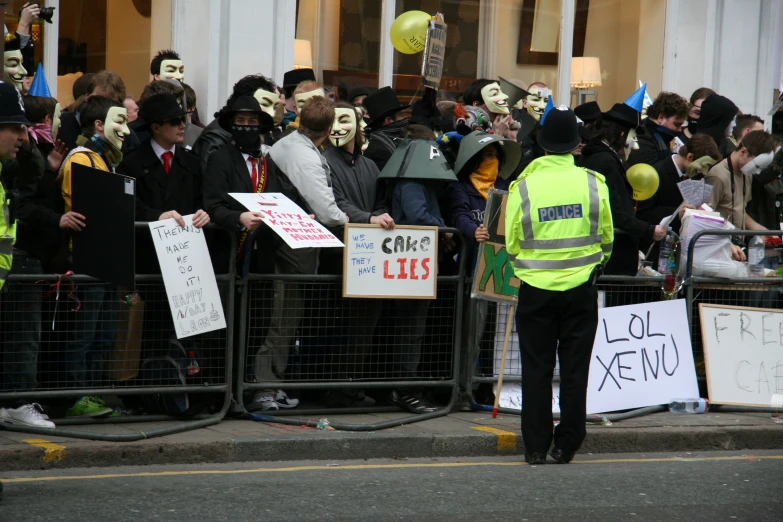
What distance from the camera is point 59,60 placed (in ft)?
40.7

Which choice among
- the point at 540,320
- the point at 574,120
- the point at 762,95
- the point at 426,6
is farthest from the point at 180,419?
the point at 762,95

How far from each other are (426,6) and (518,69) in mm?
1519

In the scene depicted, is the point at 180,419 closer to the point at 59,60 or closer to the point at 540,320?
the point at 540,320

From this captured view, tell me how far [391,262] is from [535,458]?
1792 mm

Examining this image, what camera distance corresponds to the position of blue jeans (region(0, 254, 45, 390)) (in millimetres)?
7594

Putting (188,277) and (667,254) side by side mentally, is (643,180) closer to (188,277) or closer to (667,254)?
(667,254)

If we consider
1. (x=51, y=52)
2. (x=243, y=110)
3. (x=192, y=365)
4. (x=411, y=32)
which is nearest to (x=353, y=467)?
(x=192, y=365)

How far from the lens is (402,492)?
6.78m

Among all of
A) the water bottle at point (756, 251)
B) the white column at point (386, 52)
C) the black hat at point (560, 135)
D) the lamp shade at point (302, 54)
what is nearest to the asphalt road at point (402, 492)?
the black hat at point (560, 135)

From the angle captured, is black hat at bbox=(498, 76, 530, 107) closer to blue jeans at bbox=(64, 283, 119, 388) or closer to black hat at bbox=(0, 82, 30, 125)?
blue jeans at bbox=(64, 283, 119, 388)

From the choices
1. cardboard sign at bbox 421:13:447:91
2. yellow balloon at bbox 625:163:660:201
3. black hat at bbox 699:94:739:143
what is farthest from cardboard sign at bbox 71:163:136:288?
black hat at bbox 699:94:739:143

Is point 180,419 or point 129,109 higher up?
point 129,109

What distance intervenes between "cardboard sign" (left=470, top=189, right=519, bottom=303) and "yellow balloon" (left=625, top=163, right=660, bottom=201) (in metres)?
1.50

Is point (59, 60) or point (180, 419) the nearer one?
point (180, 419)
